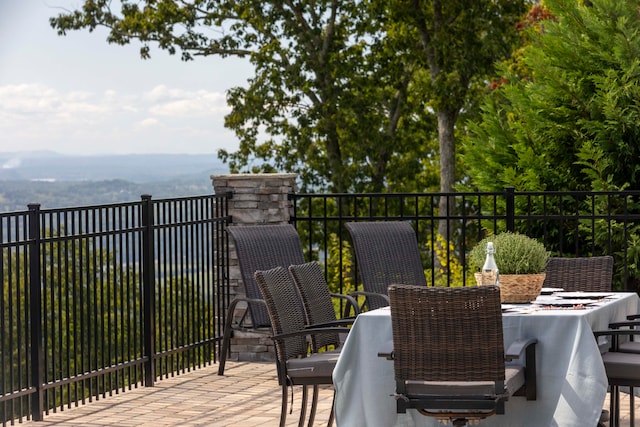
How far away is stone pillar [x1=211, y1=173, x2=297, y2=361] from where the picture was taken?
8734 millimetres

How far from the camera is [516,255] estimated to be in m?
5.58

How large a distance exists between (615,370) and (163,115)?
177ft

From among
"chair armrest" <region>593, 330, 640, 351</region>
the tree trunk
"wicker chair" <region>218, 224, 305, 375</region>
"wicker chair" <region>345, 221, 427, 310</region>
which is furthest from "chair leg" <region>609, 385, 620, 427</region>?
the tree trunk

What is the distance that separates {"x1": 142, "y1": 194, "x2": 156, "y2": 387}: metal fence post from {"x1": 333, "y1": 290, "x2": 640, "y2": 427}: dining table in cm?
287

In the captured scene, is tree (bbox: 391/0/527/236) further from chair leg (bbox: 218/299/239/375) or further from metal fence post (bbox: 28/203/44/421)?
metal fence post (bbox: 28/203/44/421)

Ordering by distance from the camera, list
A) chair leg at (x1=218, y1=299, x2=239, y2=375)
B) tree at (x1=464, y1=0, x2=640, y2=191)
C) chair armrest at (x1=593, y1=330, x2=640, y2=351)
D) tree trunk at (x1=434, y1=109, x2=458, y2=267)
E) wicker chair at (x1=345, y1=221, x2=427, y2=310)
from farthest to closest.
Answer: tree trunk at (x1=434, y1=109, x2=458, y2=267), tree at (x1=464, y1=0, x2=640, y2=191), chair leg at (x1=218, y1=299, x2=239, y2=375), wicker chair at (x1=345, y1=221, x2=427, y2=310), chair armrest at (x1=593, y1=330, x2=640, y2=351)

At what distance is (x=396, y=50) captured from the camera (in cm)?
2555

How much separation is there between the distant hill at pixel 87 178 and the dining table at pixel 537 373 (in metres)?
43.3

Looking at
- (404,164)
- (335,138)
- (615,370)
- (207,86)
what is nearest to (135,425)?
(615,370)

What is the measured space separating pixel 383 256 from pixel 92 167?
180 feet

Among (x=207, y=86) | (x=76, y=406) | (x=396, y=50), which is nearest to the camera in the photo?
(x=76, y=406)

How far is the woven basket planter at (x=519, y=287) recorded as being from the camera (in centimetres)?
552

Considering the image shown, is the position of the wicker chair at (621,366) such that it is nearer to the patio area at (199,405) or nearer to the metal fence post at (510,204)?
the patio area at (199,405)

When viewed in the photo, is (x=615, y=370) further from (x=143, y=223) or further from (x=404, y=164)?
(x=404, y=164)
